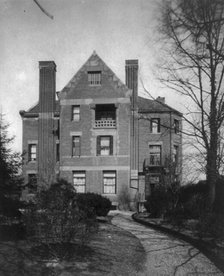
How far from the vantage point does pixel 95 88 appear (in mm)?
34406

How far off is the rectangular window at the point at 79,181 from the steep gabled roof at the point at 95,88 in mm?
7718

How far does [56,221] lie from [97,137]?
81.6 ft

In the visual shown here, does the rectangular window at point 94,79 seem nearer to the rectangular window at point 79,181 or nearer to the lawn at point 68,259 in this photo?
the rectangular window at point 79,181

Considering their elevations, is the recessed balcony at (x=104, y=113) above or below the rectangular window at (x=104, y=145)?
above

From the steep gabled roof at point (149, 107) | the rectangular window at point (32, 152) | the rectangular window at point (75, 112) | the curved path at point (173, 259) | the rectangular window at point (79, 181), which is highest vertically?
the steep gabled roof at point (149, 107)

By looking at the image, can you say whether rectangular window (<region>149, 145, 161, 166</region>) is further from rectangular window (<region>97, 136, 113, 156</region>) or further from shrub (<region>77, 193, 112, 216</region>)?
shrub (<region>77, 193, 112, 216</region>)

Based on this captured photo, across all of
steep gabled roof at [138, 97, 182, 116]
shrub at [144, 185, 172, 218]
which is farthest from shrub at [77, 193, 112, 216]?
steep gabled roof at [138, 97, 182, 116]

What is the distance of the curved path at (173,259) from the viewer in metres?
8.94

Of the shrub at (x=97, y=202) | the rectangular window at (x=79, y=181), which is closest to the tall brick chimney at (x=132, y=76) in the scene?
the rectangular window at (x=79, y=181)

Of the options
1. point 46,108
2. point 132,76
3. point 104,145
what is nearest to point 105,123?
point 104,145

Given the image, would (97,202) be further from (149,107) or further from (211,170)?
(149,107)

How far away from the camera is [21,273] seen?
7.74 metres

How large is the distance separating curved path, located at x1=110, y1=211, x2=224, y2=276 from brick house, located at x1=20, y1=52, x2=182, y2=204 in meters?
19.9

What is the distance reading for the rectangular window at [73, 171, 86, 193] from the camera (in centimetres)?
3350
